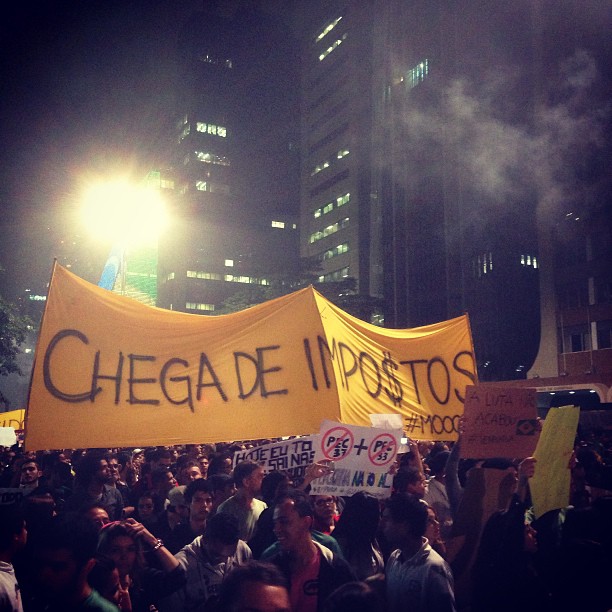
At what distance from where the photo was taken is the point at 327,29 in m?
99.4

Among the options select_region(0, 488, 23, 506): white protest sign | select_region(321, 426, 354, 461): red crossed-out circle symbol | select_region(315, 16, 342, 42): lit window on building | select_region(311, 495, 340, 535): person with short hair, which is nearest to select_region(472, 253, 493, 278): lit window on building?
select_region(321, 426, 354, 461): red crossed-out circle symbol

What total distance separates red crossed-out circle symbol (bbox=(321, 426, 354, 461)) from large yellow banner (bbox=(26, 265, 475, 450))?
47 centimetres

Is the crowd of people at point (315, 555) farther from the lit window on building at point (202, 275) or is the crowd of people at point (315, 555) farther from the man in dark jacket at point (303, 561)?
the lit window on building at point (202, 275)

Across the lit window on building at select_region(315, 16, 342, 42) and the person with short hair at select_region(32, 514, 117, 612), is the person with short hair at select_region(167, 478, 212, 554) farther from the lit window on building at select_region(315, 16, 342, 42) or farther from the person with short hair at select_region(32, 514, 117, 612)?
the lit window on building at select_region(315, 16, 342, 42)

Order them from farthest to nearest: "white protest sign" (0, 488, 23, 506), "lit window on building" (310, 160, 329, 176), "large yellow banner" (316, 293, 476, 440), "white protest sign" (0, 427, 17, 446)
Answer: "lit window on building" (310, 160, 329, 176), "white protest sign" (0, 427, 17, 446), "large yellow banner" (316, 293, 476, 440), "white protest sign" (0, 488, 23, 506)

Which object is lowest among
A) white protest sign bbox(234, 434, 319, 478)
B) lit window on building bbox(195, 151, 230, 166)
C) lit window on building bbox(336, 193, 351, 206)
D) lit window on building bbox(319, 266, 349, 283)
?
white protest sign bbox(234, 434, 319, 478)

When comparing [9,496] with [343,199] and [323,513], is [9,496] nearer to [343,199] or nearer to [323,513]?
[323,513]

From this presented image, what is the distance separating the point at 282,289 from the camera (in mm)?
49750

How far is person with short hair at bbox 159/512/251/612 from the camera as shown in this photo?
4.27 metres

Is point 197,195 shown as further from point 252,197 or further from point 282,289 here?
point 282,289

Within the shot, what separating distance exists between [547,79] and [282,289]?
23.8 m

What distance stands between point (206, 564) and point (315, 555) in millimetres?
742

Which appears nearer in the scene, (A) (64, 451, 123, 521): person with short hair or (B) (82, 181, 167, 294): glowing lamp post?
(A) (64, 451, 123, 521): person with short hair

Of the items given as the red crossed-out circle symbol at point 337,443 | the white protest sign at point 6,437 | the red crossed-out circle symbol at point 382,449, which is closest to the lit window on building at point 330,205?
the white protest sign at point 6,437
